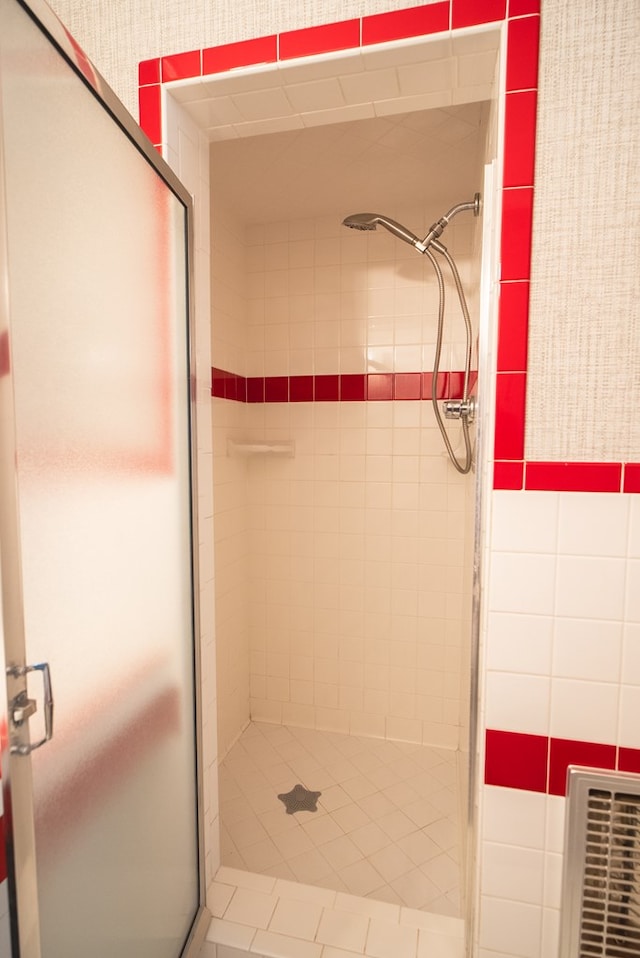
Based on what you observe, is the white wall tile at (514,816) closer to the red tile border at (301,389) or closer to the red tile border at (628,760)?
the red tile border at (628,760)

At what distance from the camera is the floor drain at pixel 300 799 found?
173 cm

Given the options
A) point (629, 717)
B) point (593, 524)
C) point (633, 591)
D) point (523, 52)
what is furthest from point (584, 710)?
point (523, 52)

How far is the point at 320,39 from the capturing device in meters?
0.97

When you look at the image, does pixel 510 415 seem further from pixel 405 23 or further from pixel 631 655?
pixel 405 23

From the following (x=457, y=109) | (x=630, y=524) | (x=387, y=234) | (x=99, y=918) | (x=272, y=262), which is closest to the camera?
(x=99, y=918)

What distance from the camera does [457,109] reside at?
140cm

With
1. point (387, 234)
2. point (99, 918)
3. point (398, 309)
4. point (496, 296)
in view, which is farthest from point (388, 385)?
point (99, 918)

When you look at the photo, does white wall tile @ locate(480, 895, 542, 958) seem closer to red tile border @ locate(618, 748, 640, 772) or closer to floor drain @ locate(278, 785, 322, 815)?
red tile border @ locate(618, 748, 640, 772)

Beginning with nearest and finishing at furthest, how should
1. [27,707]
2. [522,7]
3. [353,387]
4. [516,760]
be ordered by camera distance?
[27,707]
[522,7]
[516,760]
[353,387]

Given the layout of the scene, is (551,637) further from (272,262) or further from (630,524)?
(272,262)

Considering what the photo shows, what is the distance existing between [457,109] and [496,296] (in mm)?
837

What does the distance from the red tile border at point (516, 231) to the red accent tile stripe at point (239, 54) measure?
560mm

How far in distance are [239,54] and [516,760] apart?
1537 millimetres

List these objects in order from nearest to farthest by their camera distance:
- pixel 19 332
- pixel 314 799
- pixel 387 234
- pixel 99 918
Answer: pixel 19 332, pixel 99 918, pixel 314 799, pixel 387 234
